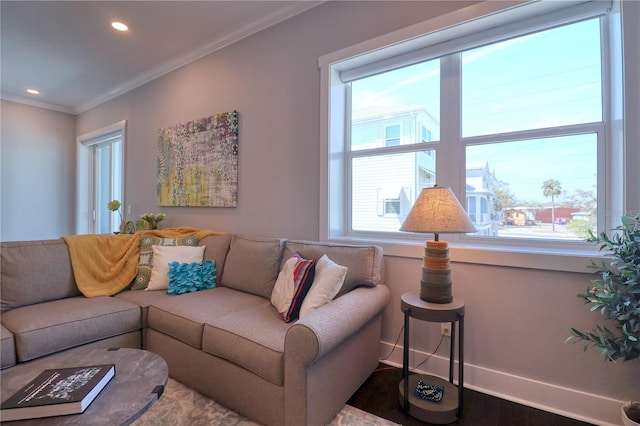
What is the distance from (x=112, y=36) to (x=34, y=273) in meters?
2.40

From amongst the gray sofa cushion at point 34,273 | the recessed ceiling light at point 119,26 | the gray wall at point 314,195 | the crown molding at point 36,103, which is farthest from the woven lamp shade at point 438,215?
the crown molding at point 36,103

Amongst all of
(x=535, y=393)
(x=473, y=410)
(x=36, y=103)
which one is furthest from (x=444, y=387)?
(x=36, y=103)

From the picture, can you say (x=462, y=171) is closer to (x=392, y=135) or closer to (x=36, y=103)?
(x=392, y=135)

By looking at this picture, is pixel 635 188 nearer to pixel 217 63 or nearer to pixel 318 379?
pixel 318 379

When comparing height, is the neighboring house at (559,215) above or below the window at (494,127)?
below

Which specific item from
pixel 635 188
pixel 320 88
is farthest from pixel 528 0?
pixel 320 88

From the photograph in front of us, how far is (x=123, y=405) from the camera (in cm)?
99

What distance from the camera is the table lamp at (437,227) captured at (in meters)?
1.57

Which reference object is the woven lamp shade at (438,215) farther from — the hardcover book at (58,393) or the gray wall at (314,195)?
the hardcover book at (58,393)

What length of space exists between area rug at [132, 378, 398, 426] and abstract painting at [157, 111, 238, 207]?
70.4 inches

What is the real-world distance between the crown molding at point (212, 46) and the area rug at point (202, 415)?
294 centimetres

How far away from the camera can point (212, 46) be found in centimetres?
315

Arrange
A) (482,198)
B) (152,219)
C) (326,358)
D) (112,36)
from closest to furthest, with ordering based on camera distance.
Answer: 1. (326,358)
2. (482,198)
3. (112,36)
4. (152,219)

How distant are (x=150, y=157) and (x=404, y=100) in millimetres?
3265
